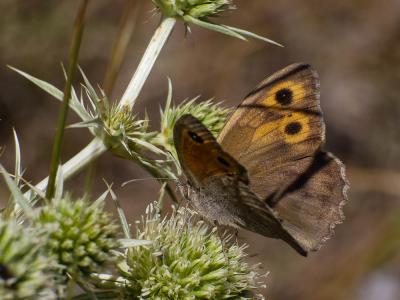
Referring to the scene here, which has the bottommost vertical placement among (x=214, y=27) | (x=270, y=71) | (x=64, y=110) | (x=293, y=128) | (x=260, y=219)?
(x=270, y=71)

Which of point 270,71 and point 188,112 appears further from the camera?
point 270,71

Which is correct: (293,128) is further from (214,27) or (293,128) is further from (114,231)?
(114,231)

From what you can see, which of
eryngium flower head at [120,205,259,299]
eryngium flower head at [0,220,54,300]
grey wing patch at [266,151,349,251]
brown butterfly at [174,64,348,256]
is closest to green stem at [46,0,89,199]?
eryngium flower head at [0,220,54,300]

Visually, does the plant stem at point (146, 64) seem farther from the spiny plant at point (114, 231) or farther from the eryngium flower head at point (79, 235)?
the eryngium flower head at point (79, 235)

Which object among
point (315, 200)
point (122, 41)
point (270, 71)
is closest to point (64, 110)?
point (122, 41)

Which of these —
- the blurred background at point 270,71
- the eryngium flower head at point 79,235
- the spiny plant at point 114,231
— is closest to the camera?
the spiny plant at point 114,231

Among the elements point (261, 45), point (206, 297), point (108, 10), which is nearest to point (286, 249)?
point (261, 45)

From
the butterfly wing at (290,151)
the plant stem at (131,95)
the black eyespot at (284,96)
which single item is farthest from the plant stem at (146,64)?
the black eyespot at (284,96)
